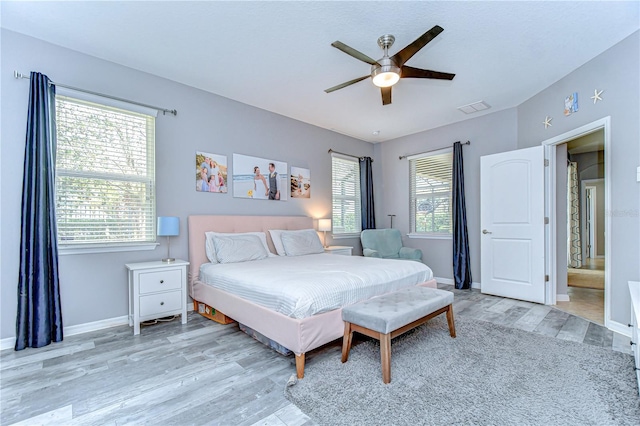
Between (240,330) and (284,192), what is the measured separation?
230 cm

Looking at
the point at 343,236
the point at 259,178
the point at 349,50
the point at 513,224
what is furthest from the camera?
the point at 343,236

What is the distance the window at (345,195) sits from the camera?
5590 mm

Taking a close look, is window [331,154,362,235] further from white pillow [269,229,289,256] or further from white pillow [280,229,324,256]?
white pillow [269,229,289,256]

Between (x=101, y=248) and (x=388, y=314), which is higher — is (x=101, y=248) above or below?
above

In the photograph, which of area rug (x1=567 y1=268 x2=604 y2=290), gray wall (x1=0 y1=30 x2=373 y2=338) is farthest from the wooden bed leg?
area rug (x1=567 y1=268 x2=604 y2=290)

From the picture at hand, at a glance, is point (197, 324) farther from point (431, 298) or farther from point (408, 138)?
point (408, 138)

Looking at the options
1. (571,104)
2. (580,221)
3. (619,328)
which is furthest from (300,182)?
(580,221)

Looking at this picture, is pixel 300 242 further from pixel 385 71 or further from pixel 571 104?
pixel 571 104

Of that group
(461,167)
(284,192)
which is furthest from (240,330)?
(461,167)

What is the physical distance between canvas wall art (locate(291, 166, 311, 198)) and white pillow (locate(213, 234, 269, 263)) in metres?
1.33

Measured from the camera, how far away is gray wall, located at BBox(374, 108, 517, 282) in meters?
4.62

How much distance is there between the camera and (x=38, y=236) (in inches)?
102

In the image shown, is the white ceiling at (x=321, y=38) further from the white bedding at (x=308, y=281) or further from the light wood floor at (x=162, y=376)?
the light wood floor at (x=162, y=376)

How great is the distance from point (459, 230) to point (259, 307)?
373 cm
